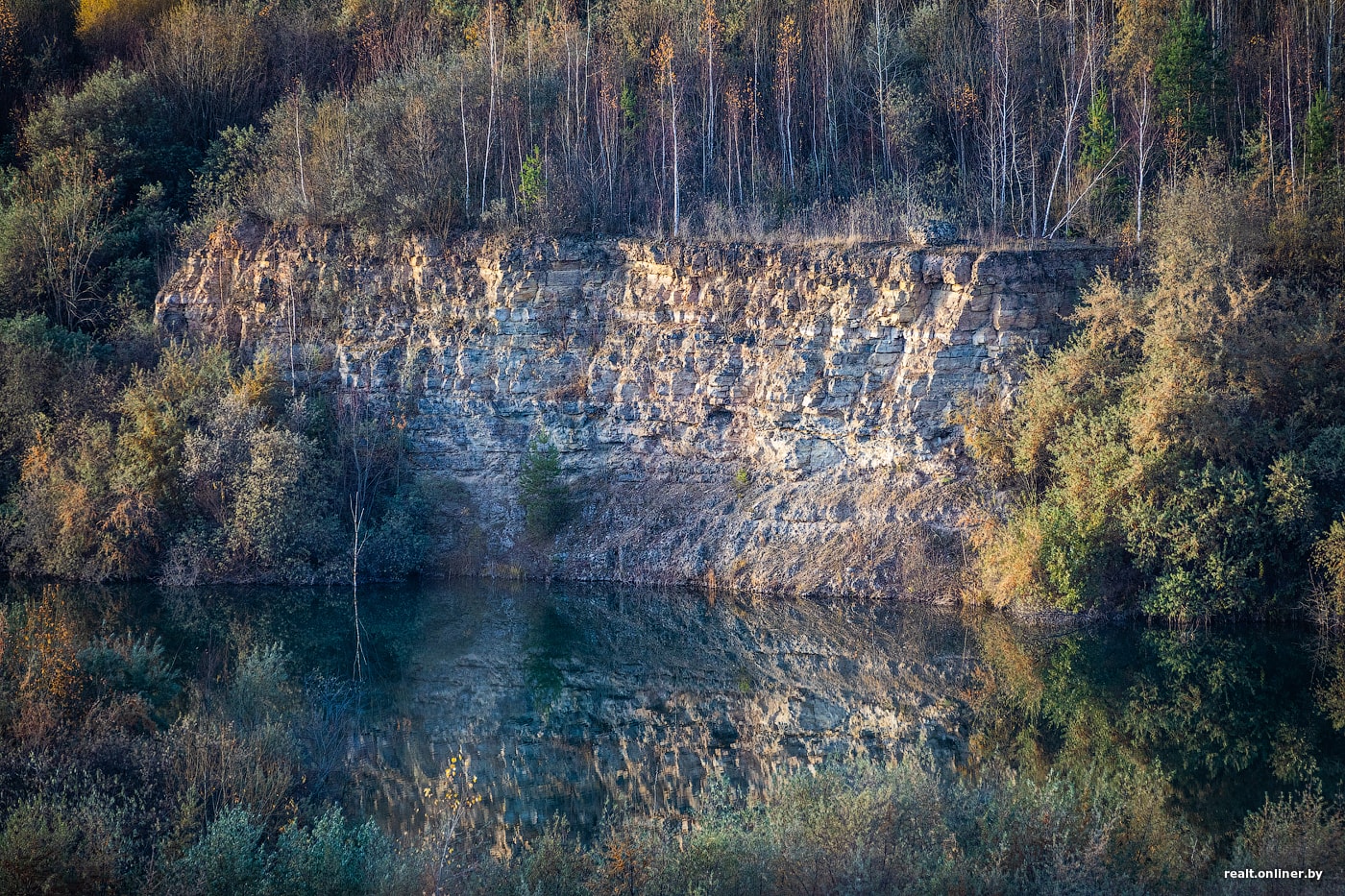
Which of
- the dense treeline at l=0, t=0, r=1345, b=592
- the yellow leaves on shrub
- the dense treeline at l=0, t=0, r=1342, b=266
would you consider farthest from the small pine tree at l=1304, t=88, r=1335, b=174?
the yellow leaves on shrub

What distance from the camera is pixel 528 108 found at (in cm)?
3300

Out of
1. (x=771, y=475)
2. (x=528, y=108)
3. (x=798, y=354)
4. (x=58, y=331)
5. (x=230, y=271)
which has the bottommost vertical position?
(x=771, y=475)

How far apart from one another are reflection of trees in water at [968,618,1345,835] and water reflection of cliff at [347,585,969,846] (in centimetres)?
104

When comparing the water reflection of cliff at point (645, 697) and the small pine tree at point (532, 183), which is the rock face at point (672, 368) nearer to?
the small pine tree at point (532, 183)

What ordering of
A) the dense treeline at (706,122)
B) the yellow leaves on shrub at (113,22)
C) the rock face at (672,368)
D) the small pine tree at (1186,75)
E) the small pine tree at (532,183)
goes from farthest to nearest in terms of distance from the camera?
the yellow leaves on shrub at (113,22)
the small pine tree at (532,183)
the dense treeline at (706,122)
the small pine tree at (1186,75)
the rock face at (672,368)

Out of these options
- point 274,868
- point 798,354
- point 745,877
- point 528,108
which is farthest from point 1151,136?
point 274,868

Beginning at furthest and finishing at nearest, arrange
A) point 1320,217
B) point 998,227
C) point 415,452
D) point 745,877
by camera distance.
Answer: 1. point 415,452
2. point 998,227
3. point 1320,217
4. point 745,877

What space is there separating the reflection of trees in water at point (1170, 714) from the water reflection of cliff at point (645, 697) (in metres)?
1.04

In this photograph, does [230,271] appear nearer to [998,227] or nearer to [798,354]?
[798,354]

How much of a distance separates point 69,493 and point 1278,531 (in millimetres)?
28034

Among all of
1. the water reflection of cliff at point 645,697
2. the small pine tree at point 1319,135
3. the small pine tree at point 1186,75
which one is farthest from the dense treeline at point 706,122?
the water reflection of cliff at point 645,697

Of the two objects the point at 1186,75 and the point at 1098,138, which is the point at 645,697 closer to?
the point at 1098,138

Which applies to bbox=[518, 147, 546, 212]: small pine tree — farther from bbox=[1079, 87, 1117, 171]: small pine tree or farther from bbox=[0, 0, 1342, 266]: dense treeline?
bbox=[1079, 87, 1117, 171]: small pine tree

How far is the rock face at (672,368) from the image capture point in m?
25.0
